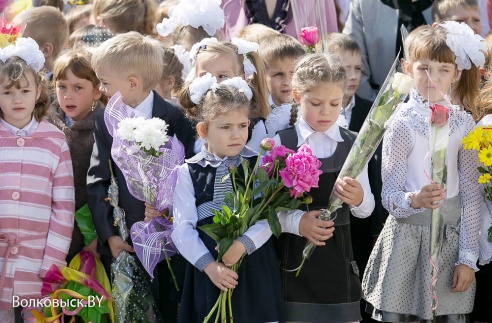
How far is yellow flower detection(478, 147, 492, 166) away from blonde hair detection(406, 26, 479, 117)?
1.77 ft

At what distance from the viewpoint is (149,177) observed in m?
4.95

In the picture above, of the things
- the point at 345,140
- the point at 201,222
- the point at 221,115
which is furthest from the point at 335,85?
the point at 201,222

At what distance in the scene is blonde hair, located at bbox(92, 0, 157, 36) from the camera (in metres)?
6.79

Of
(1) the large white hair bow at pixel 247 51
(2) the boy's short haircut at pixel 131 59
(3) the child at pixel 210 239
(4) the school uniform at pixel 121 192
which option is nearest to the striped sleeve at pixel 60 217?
(4) the school uniform at pixel 121 192

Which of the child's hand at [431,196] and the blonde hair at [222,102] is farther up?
the blonde hair at [222,102]

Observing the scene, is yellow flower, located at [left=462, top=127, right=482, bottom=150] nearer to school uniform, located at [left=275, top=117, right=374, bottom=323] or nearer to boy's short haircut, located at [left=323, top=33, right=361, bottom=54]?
school uniform, located at [left=275, top=117, right=374, bottom=323]

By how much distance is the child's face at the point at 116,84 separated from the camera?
5305mm

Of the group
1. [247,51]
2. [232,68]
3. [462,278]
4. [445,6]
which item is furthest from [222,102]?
[445,6]

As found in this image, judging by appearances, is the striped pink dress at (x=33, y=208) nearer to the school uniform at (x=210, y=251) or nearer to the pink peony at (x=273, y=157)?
the school uniform at (x=210, y=251)

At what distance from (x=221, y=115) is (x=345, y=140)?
0.68 metres

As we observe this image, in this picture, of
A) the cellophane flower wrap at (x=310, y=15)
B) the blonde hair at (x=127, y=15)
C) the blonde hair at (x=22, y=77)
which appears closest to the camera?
the blonde hair at (x=22, y=77)

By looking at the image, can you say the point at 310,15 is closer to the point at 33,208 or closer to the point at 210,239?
the point at 210,239

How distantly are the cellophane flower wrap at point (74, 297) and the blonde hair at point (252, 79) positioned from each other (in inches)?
43.4

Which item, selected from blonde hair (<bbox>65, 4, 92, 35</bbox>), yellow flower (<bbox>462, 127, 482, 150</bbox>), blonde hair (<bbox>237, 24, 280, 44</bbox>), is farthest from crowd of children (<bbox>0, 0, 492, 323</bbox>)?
blonde hair (<bbox>65, 4, 92, 35</bbox>)
